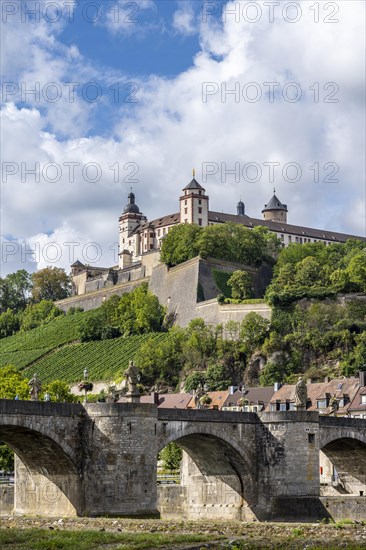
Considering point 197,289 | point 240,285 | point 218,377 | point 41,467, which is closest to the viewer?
point 41,467

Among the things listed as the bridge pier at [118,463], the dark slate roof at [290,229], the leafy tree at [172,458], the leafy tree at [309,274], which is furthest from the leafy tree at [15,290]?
the bridge pier at [118,463]

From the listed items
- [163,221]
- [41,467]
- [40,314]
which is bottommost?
[41,467]

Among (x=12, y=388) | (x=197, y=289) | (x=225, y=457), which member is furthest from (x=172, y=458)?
(x=197, y=289)

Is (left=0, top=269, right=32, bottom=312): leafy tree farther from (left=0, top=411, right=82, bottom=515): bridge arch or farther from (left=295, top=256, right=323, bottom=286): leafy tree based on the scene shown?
(left=0, top=411, right=82, bottom=515): bridge arch

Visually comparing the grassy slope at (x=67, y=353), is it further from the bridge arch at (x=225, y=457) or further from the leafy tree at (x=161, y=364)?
the bridge arch at (x=225, y=457)

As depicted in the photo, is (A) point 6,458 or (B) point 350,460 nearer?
(B) point 350,460

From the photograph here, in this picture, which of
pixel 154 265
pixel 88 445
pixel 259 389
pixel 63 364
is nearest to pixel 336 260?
pixel 154 265

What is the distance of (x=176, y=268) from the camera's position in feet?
452

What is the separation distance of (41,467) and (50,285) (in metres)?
131

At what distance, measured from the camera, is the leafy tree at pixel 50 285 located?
180 metres

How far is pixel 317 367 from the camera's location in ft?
351

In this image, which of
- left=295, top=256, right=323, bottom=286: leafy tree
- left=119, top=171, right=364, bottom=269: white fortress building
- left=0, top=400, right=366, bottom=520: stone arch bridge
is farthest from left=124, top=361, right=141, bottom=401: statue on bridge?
left=119, top=171, right=364, bottom=269: white fortress building

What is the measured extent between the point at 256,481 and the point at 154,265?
322 feet

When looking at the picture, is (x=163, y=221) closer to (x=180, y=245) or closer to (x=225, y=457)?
(x=180, y=245)
